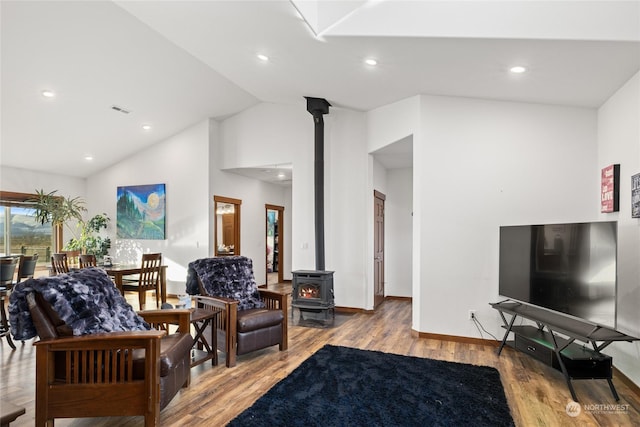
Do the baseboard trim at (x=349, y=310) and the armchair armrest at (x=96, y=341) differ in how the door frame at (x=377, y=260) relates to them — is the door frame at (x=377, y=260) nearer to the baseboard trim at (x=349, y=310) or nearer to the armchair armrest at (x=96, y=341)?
the baseboard trim at (x=349, y=310)

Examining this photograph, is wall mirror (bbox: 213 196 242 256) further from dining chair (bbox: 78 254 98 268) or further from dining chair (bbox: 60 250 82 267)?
dining chair (bbox: 60 250 82 267)

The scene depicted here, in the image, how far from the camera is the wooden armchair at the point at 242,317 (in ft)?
11.7

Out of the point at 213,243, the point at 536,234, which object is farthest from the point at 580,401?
the point at 213,243

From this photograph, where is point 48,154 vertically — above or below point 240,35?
below

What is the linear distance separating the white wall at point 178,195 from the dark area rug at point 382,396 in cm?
416

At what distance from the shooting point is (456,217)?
14.6 feet

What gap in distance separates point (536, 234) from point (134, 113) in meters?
6.03

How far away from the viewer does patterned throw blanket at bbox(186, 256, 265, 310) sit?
3.94 m

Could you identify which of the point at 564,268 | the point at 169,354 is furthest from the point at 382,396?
the point at 564,268

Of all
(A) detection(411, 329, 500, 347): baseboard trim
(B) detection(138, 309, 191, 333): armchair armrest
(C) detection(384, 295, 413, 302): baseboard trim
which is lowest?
(C) detection(384, 295, 413, 302): baseboard trim

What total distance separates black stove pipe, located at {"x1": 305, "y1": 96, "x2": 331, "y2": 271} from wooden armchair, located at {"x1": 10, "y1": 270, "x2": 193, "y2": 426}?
348cm

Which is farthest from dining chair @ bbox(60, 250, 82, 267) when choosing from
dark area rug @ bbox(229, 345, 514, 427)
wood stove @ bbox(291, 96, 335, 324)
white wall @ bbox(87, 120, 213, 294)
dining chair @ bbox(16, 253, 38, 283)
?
dark area rug @ bbox(229, 345, 514, 427)

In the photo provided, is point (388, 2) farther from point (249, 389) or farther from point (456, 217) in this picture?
point (249, 389)

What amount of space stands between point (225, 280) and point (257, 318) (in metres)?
0.56
